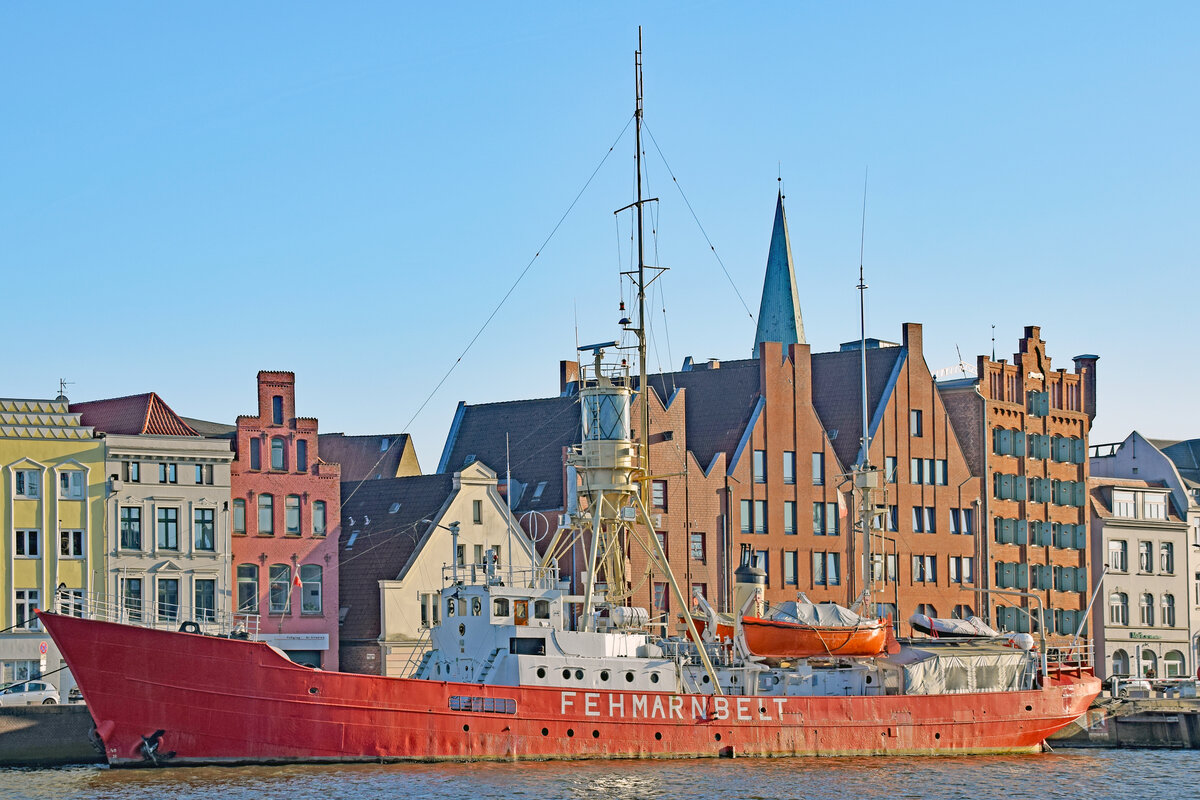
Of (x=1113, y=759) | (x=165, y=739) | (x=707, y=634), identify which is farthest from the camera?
(x=1113, y=759)

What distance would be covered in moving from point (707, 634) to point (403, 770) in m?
13.3

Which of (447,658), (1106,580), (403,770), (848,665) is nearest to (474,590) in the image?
(447,658)

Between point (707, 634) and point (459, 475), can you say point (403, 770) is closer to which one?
point (707, 634)

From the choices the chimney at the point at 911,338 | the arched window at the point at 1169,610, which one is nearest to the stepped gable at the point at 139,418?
the chimney at the point at 911,338

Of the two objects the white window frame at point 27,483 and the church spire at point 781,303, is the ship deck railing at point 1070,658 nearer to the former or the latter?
the white window frame at point 27,483

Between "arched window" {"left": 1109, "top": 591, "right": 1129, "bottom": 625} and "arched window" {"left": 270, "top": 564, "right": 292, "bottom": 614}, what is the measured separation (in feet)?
154

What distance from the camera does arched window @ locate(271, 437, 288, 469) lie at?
240ft

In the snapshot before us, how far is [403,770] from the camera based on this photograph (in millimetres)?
52094

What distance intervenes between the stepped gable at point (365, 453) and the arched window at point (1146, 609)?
3940cm

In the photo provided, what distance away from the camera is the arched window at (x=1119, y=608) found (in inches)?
3910

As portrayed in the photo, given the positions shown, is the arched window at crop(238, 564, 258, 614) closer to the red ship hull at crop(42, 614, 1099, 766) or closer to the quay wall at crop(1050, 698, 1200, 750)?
the red ship hull at crop(42, 614, 1099, 766)

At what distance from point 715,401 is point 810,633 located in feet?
94.9

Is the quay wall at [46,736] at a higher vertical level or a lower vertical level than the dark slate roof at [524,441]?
lower

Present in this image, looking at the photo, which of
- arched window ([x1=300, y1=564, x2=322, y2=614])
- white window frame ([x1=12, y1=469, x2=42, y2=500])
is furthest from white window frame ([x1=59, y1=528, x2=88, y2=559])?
arched window ([x1=300, y1=564, x2=322, y2=614])
